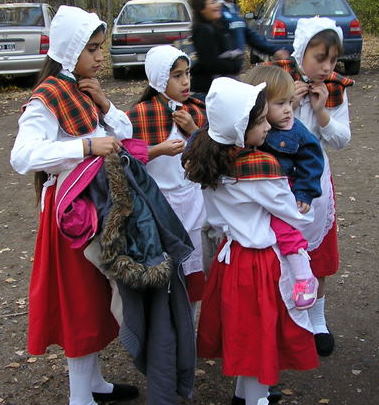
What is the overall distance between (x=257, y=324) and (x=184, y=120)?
1096mm

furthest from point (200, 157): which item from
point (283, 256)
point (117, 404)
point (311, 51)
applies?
point (117, 404)

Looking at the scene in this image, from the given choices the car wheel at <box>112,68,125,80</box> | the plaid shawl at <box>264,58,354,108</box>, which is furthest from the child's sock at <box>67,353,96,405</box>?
the car wheel at <box>112,68,125,80</box>

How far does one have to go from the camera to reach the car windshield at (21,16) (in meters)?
12.1

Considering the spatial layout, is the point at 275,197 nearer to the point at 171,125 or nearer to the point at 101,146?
the point at 101,146

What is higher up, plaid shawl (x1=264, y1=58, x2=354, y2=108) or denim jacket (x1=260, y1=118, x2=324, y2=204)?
plaid shawl (x1=264, y1=58, x2=354, y2=108)

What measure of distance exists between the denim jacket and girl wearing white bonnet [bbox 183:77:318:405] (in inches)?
6.0

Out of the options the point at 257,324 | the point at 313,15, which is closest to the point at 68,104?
the point at 257,324

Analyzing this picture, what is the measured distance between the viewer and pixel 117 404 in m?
3.22

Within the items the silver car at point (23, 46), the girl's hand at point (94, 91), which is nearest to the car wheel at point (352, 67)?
the silver car at point (23, 46)

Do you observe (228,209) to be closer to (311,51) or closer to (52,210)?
(52,210)

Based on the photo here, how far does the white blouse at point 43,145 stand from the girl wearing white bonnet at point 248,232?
1.60 ft

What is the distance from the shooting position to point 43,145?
2.52 meters

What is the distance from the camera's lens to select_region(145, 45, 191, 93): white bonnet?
317 centimetres

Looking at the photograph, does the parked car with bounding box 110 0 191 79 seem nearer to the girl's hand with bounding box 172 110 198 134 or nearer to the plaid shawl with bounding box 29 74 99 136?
the girl's hand with bounding box 172 110 198 134
